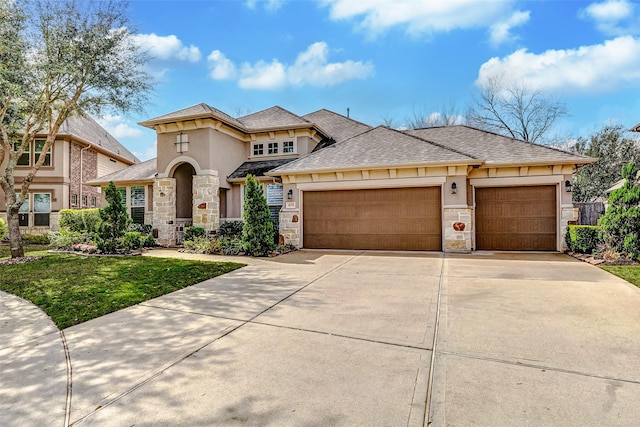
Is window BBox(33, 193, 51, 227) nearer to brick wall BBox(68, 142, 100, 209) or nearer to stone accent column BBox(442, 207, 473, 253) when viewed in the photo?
brick wall BBox(68, 142, 100, 209)

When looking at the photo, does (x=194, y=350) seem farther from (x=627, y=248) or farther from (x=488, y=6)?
(x=488, y=6)

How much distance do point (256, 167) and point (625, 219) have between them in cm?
1261

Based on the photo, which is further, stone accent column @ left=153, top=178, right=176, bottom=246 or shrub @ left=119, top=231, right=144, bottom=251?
stone accent column @ left=153, top=178, right=176, bottom=246

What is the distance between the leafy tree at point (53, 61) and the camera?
928cm

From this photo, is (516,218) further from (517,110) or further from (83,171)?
(83,171)

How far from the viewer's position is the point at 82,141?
1753 centimetres

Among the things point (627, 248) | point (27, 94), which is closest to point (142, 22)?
point (27, 94)

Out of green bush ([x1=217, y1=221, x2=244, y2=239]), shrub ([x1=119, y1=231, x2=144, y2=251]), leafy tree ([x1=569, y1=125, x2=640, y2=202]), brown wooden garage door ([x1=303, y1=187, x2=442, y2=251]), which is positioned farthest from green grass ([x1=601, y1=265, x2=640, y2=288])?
leafy tree ([x1=569, y1=125, x2=640, y2=202])

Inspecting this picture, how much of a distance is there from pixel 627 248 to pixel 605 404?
26.3 feet

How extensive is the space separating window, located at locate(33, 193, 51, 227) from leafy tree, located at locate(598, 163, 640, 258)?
2310cm

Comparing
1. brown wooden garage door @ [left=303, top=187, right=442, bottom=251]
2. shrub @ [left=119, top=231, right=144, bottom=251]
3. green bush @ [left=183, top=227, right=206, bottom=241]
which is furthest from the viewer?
green bush @ [left=183, top=227, right=206, bottom=241]

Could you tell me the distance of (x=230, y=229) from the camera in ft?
44.1

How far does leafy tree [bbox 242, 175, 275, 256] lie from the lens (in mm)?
10156

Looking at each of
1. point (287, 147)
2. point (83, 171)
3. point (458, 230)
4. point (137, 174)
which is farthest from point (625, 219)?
point (83, 171)
